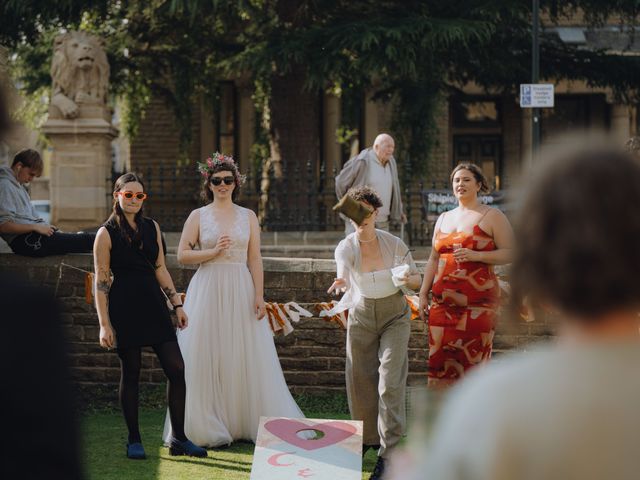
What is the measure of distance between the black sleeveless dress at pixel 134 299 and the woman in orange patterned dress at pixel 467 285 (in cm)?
182

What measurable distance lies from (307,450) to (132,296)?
169cm

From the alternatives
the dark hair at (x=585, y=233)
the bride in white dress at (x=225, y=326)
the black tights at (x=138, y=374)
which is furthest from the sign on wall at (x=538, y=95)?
the dark hair at (x=585, y=233)

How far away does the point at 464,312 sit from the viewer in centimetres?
722

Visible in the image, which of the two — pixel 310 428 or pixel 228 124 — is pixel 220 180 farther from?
pixel 228 124

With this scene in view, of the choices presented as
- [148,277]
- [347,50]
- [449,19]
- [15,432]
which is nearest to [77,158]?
[347,50]

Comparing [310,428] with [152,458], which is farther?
[152,458]

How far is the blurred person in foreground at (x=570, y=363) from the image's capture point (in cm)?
172

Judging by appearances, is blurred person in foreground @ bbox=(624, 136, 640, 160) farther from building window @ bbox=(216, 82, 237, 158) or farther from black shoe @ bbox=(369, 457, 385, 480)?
building window @ bbox=(216, 82, 237, 158)

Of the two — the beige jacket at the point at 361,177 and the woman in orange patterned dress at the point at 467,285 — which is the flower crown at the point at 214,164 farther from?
the beige jacket at the point at 361,177

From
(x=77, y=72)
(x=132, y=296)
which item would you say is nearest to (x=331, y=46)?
(x=77, y=72)

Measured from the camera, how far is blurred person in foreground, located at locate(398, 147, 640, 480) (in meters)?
1.72

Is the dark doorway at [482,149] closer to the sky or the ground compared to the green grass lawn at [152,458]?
closer to the sky

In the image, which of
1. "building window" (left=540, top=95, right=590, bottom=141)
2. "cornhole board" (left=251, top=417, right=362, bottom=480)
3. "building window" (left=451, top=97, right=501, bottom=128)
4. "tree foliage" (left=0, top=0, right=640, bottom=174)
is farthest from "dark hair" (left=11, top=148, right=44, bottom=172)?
"building window" (left=540, top=95, right=590, bottom=141)

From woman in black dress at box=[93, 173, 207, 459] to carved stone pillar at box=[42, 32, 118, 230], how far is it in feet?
24.9
